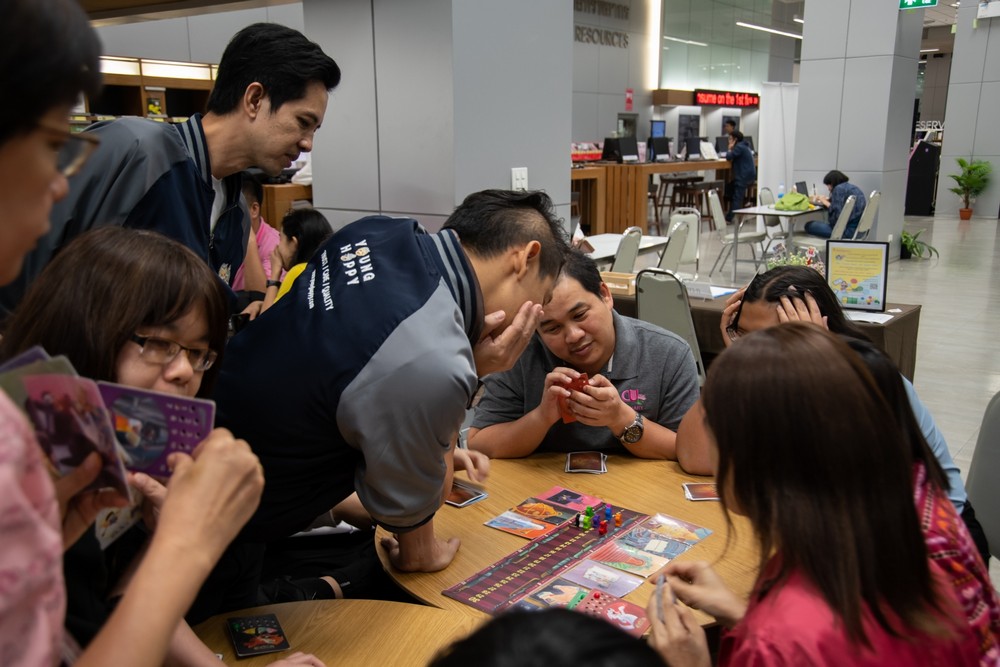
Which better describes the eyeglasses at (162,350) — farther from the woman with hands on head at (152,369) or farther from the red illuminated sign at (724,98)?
the red illuminated sign at (724,98)

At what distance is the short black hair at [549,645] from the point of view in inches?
25.3

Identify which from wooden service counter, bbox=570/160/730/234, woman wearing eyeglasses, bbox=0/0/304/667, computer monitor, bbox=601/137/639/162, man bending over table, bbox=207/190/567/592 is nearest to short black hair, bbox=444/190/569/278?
man bending over table, bbox=207/190/567/592

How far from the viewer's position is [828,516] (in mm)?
1102

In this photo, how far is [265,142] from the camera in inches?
90.4

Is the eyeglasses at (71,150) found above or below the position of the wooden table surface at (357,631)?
above

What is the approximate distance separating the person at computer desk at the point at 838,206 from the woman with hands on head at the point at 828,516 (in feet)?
29.8

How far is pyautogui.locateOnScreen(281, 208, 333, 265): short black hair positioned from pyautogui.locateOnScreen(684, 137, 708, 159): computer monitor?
42.8 feet

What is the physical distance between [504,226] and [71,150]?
1.18 metres

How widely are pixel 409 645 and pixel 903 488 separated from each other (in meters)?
0.90

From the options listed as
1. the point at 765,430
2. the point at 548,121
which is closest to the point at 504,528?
the point at 765,430

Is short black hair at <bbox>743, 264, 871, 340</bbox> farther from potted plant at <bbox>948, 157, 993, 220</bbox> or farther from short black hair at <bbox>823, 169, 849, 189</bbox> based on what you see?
potted plant at <bbox>948, 157, 993, 220</bbox>

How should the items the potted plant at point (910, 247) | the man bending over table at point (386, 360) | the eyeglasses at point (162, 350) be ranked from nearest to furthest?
the eyeglasses at point (162, 350) < the man bending over table at point (386, 360) < the potted plant at point (910, 247)

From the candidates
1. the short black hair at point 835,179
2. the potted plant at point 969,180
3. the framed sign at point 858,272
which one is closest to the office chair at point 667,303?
the framed sign at point 858,272

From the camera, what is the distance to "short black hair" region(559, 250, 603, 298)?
8.18 ft
